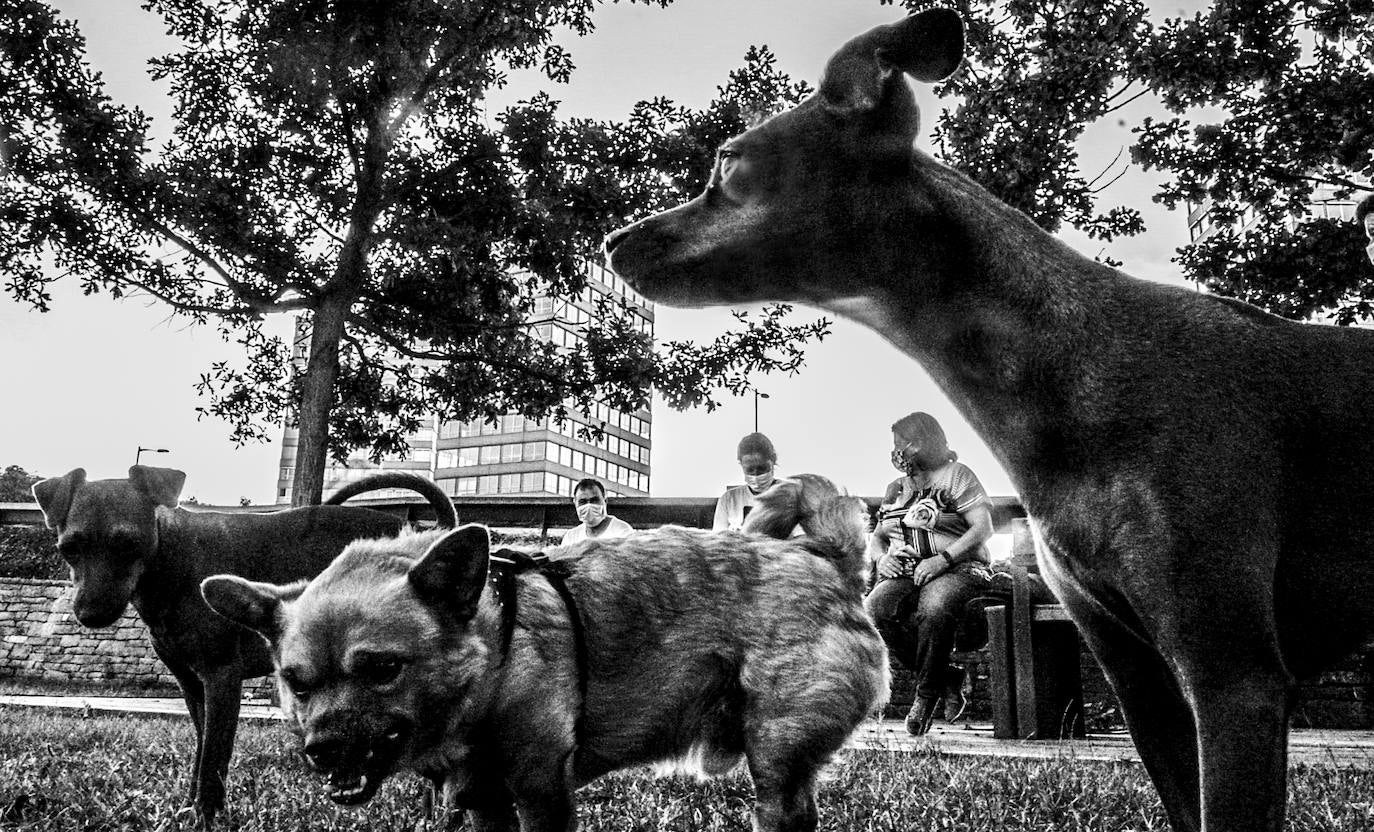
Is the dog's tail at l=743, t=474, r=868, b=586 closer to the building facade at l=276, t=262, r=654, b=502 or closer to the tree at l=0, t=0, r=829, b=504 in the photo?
the tree at l=0, t=0, r=829, b=504

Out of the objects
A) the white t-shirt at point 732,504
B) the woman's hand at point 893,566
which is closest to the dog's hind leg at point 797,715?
the woman's hand at point 893,566

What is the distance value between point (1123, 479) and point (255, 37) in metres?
13.2

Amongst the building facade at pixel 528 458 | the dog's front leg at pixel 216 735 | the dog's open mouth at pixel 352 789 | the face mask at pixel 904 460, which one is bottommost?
the dog's front leg at pixel 216 735

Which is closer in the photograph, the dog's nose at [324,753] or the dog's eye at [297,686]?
the dog's nose at [324,753]

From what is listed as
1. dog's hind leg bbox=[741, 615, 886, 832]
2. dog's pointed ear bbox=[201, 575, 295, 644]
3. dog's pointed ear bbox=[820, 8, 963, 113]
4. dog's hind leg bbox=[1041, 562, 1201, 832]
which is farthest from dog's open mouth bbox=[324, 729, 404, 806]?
dog's pointed ear bbox=[820, 8, 963, 113]

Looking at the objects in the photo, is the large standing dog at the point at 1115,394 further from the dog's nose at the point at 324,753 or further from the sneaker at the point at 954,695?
the sneaker at the point at 954,695

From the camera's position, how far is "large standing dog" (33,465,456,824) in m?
4.52

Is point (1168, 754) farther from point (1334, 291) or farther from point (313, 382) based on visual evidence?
point (313, 382)

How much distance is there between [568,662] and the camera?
3.18m

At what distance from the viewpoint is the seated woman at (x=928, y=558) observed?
7148mm

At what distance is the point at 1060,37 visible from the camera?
36.2ft

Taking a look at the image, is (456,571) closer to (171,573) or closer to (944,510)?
(171,573)

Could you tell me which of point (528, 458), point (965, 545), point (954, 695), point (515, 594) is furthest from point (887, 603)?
point (528, 458)

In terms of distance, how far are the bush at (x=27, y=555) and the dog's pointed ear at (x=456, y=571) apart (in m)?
21.9
